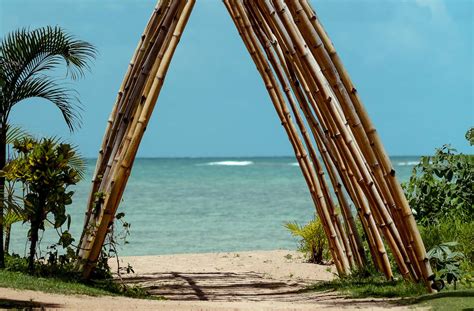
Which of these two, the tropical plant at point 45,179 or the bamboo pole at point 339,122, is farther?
the tropical plant at point 45,179

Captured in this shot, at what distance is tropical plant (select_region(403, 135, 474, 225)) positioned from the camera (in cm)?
946

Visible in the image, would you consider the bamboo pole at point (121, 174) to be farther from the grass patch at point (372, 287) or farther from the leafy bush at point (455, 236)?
the leafy bush at point (455, 236)

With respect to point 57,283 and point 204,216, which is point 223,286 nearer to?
point 57,283

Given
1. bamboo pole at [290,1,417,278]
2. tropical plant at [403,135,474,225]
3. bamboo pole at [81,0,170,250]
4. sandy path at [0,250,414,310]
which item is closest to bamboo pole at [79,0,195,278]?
bamboo pole at [81,0,170,250]

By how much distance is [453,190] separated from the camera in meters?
9.52

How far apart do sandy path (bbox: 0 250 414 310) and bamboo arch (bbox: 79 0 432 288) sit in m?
0.66

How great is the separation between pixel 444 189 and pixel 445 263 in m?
3.02

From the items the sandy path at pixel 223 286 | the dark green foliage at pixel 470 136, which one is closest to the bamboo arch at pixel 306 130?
the sandy path at pixel 223 286

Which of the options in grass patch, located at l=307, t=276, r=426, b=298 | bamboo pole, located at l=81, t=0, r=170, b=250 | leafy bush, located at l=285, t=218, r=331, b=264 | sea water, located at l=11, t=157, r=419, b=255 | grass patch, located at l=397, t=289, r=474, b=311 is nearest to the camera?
grass patch, located at l=397, t=289, r=474, b=311

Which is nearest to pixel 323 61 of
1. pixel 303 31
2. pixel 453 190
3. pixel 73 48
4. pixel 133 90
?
pixel 303 31

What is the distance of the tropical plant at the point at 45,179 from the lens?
23.8 feet

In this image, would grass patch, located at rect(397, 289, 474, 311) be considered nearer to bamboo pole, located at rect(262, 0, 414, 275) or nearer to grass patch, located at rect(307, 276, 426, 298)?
grass patch, located at rect(307, 276, 426, 298)

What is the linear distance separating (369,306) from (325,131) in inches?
78.5

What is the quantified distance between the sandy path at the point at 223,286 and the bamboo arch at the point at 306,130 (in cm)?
66
